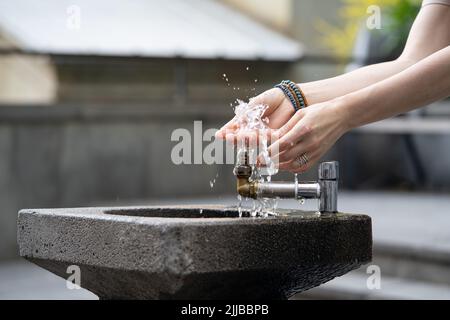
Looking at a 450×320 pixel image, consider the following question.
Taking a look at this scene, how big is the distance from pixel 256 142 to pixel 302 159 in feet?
0.45

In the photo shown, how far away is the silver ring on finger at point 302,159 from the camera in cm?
266

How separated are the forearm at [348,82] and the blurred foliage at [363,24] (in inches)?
256

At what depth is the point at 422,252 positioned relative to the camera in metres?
5.96

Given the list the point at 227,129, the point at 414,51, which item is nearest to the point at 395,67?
the point at 414,51

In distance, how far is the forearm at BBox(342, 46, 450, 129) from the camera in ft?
8.98

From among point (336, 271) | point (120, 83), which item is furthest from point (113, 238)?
point (120, 83)

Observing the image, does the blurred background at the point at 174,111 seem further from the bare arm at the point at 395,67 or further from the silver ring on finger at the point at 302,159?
the silver ring on finger at the point at 302,159

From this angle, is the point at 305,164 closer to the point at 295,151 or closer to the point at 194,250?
the point at 295,151

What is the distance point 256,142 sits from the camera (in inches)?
107

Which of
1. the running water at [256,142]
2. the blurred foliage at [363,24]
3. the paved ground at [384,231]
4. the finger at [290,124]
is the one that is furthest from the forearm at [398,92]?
the blurred foliage at [363,24]

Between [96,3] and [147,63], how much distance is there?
1.51 metres

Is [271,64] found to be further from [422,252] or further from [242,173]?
[242,173]

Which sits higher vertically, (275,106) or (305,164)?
(275,106)

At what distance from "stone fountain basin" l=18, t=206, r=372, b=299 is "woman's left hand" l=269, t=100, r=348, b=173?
171 mm
